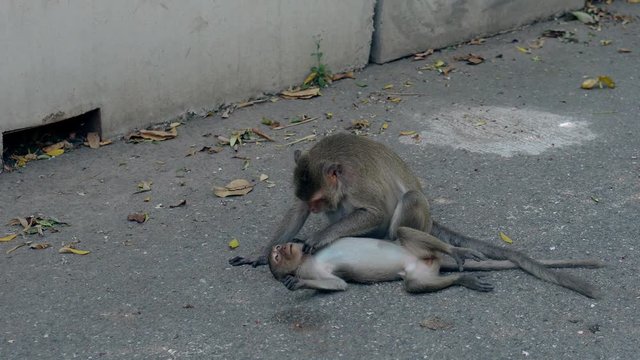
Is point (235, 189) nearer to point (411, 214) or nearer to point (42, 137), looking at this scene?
point (411, 214)

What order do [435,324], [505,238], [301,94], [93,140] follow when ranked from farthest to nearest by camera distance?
[301,94] → [93,140] → [505,238] → [435,324]

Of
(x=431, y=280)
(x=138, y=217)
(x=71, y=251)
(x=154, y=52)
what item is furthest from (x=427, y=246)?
(x=154, y=52)

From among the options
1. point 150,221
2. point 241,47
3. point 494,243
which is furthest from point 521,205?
point 241,47

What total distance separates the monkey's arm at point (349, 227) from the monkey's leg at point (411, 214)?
0.28ft

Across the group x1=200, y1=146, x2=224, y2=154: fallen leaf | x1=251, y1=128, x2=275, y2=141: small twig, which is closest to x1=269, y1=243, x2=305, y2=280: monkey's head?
x1=200, y1=146, x2=224, y2=154: fallen leaf

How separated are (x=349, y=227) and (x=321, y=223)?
718mm

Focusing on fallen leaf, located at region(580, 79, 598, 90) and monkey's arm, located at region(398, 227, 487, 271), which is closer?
monkey's arm, located at region(398, 227, 487, 271)

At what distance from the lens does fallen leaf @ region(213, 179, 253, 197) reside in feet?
19.8

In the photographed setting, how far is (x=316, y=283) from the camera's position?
4.78 m

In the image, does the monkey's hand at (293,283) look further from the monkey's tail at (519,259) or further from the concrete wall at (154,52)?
the concrete wall at (154,52)

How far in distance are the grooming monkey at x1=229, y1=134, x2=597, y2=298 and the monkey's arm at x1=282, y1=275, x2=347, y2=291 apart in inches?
8.4

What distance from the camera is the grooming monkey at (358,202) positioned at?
16.2 feet

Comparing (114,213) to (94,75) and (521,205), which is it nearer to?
(94,75)

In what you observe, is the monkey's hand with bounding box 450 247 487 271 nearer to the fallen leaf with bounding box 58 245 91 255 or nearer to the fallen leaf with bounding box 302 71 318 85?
the fallen leaf with bounding box 58 245 91 255
